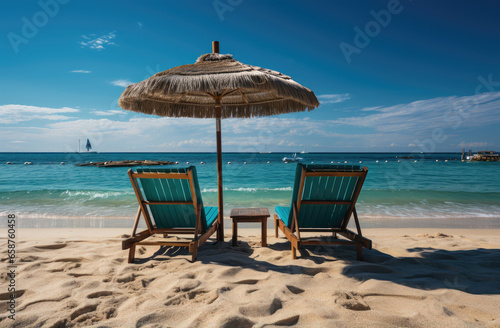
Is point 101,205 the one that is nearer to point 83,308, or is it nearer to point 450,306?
point 83,308

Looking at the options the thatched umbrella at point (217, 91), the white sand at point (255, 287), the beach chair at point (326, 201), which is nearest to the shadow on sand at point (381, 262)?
the white sand at point (255, 287)

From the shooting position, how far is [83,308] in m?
1.93

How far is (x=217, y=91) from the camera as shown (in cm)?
332

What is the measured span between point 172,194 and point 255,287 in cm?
147

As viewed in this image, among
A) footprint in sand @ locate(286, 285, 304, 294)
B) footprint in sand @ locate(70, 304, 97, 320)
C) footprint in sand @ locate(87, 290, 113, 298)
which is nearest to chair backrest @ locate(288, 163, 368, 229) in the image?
footprint in sand @ locate(286, 285, 304, 294)

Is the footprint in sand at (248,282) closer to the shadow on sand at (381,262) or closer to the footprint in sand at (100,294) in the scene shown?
the shadow on sand at (381,262)

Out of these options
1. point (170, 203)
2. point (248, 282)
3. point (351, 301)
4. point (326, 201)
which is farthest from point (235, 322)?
point (326, 201)

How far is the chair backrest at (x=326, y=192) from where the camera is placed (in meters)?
2.97

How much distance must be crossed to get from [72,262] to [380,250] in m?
3.70

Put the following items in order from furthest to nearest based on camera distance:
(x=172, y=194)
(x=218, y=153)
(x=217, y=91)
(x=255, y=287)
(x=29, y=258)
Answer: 1. (x=218, y=153)
2. (x=217, y=91)
3. (x=172, y=194)
4. (x=29, y=258)
5. (x=255, y=287)

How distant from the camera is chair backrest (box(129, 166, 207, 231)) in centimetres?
294

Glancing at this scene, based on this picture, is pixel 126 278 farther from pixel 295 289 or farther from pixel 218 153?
pixel 218 153

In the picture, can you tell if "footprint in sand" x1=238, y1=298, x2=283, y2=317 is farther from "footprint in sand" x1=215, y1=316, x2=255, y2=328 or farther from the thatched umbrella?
the thatched umbrella

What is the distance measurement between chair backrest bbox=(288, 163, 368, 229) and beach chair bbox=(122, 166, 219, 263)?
1189 mm
